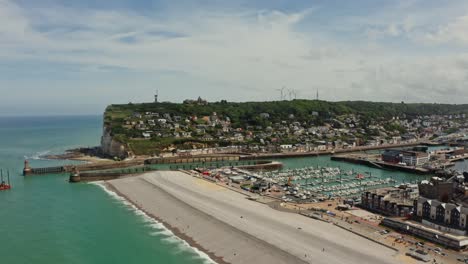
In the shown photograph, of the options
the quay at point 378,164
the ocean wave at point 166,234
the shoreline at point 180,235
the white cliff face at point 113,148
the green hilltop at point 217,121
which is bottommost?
the ocean wave at point 166,234

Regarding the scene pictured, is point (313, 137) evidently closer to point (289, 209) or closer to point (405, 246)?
point (289, 209)

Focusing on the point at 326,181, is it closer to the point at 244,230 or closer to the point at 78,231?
the point at 244,230

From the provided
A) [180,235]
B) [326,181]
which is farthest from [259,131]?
[180,235]

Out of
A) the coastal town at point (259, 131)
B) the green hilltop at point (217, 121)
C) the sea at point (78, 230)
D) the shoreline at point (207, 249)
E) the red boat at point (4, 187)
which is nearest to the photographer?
the shoreline at point (207, 249)

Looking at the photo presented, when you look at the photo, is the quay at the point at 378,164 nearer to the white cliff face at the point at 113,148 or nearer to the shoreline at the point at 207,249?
the white cliff face at the point at 113,148

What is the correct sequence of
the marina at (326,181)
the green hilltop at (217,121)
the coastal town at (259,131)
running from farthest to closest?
the green hilltop at (217,121)
the coastal town at (259,131)
the marina at (326,181)

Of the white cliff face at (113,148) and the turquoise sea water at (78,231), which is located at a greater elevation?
the white cliff face at (113,148)

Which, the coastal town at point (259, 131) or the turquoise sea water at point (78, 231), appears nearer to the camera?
the turquoise sea water at point (78, 231)

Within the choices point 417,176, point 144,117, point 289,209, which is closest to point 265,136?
point 144,117

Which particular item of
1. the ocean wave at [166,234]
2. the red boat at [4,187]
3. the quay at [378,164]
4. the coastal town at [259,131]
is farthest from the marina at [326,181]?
the red boat at [4,187]

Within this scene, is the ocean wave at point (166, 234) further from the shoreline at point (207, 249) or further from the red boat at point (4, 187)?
the red boat at point (4, 187)

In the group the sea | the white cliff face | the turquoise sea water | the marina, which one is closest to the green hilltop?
the white cliff face
